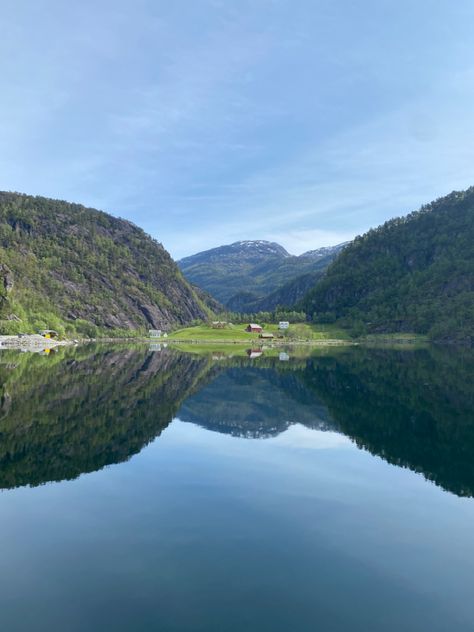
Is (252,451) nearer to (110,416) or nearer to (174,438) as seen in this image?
(174,438)

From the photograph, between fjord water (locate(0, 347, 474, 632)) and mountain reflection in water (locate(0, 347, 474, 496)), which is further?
mountain reflection in water (locate(0, 347, 474, 496))

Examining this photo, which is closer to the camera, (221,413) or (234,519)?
(234,519)

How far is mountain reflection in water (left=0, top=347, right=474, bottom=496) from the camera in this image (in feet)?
99.8

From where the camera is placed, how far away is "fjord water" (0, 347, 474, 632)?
1409cm

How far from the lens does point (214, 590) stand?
14.9 m

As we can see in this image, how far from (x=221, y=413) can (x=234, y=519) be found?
28.5m

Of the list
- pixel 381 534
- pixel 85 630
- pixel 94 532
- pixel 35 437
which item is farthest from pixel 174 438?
pixel 85 630

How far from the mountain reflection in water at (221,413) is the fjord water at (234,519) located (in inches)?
10.0

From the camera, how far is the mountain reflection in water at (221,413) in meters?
30.4

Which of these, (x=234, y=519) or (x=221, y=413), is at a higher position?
(x=234, y=519)

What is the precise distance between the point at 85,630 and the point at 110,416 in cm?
3138

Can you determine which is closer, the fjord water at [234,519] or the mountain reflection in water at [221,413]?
the fjord water at [234,519]

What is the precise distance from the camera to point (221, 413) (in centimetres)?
4916

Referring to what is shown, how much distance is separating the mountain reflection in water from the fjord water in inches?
10.0
